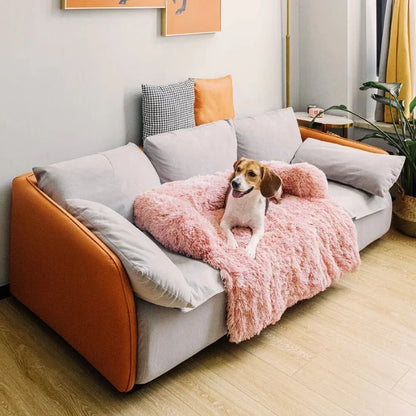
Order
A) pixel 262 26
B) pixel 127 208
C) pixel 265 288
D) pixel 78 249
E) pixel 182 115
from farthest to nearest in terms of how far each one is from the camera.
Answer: pixel 262 26 < pixel 182 115 < pixel 127 208 < pixel 265 288 < pixel 78 249

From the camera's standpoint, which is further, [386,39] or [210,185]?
[386,39]

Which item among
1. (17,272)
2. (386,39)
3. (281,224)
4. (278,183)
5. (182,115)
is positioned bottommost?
(17,272)

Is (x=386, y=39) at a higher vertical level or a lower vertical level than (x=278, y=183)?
higher

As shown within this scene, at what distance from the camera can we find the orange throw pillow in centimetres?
340

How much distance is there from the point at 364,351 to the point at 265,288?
0.51m

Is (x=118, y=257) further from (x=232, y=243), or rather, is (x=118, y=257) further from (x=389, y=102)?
(x=389, y=102)

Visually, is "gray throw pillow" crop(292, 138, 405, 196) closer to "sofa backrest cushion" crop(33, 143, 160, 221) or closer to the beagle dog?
the beagle dog

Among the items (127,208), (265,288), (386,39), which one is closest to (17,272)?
(127,208)

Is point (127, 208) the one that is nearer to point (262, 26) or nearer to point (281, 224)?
point (281, 224)

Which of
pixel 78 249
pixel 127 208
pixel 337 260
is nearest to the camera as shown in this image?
pixel 78 249

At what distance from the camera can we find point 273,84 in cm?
404

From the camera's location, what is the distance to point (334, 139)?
3668 mm

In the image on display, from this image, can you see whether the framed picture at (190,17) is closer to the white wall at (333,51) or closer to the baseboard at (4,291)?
the white wall at (333,51)

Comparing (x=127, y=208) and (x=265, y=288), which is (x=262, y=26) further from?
(x=265, y=288)
